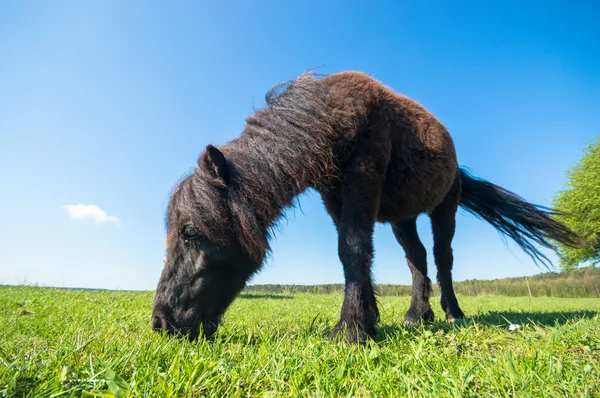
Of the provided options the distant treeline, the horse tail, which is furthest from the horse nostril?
the distant treeline

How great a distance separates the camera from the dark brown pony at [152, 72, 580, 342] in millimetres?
2797

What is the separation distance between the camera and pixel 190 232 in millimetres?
2869

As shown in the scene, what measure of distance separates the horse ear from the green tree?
2149 cm

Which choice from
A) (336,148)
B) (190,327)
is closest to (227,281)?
(190,327)

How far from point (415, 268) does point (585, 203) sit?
2309 cm

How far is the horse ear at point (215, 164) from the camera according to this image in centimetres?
288

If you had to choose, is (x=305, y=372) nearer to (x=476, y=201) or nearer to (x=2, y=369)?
(x=2, y=369)

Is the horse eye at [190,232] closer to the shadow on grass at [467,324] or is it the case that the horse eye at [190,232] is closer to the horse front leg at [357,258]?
the horse front leg at [357,258]

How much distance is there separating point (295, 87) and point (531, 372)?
126 inches

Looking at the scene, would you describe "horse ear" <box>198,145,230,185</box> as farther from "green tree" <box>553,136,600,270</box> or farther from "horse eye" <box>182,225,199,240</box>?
"green tree" <box>553,136,600,270</box>

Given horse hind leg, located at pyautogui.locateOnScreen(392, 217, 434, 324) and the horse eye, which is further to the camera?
horse hind leg, located at pyautogui.locateOnScreen(392, 217, 434, 324)

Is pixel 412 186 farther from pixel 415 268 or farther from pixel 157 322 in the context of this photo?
pixel 157 322

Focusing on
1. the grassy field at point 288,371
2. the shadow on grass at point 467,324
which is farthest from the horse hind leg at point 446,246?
the grassy field at point 288,371

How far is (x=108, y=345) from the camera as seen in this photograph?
1909 mm
